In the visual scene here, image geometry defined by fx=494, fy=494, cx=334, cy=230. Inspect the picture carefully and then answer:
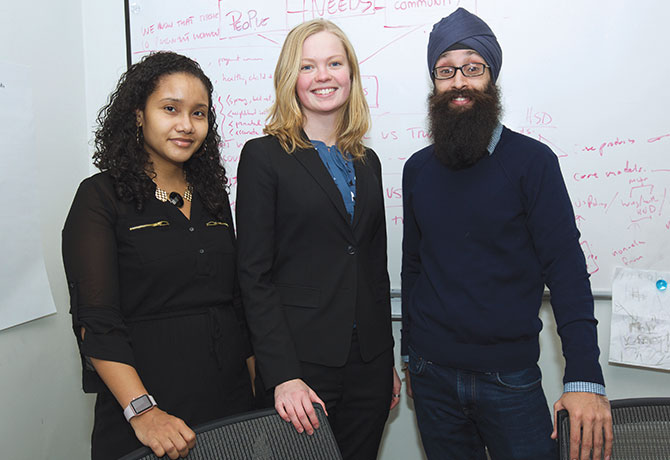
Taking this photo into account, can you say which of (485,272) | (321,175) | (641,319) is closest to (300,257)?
(321,175)

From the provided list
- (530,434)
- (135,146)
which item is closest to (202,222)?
(135,146)

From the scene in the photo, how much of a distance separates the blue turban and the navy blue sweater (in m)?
0.22

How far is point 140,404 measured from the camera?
1.09 meters

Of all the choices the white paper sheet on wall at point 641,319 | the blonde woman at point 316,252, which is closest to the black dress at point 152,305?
the blonde woman at point 316,252

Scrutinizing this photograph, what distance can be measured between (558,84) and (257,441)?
5.21ft

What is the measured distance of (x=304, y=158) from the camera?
1.33 meters

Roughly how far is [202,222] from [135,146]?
0.87 ft

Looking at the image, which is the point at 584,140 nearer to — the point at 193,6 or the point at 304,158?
the point at 304,158

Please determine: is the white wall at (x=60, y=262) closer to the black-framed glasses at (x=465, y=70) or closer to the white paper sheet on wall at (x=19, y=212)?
the white paper sheet on wall at (x=19, y=212)

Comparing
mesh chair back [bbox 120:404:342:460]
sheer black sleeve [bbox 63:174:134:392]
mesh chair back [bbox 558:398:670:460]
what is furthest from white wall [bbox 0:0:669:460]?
mesh chair back [bbox 120:404:342:460]

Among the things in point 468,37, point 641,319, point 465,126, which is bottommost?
point 641,319

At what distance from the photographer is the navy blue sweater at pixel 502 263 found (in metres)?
1.21

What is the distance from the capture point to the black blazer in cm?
125

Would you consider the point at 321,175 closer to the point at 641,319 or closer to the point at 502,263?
the point at 502,263
